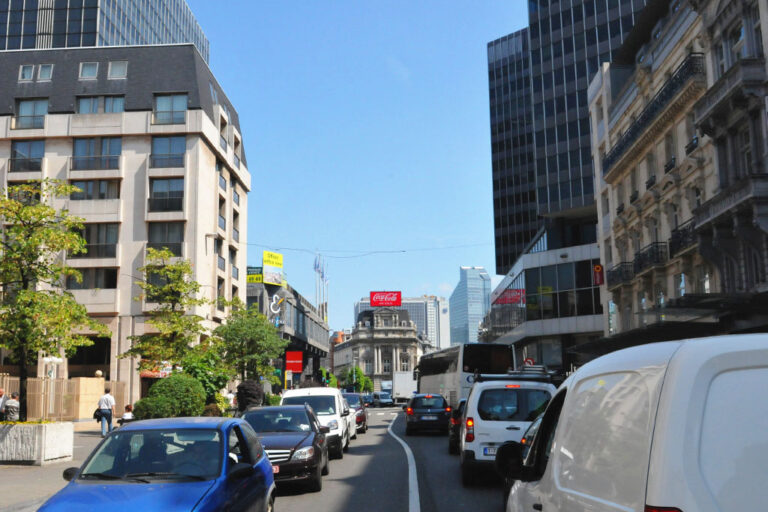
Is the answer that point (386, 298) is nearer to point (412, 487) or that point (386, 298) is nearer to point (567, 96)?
point (567, 96)

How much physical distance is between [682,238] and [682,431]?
99.2 feet

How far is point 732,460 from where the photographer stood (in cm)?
274

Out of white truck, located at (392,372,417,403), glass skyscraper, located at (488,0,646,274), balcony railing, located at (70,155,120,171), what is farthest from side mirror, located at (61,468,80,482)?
white truck, located at (392,372,417,403)

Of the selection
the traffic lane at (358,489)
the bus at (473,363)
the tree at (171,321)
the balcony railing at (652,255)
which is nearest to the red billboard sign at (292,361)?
the tree at (171,321)

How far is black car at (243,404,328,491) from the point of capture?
12914 mm

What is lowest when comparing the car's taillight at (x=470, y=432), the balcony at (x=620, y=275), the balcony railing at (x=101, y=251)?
the car's taillight at (x=470, y=432)

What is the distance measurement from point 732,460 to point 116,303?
158 ft

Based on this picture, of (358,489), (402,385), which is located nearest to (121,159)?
(358,489)

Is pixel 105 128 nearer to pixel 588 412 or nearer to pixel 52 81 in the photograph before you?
pixel 52 81

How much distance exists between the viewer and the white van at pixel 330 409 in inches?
749

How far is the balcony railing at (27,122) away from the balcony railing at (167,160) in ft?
25.3

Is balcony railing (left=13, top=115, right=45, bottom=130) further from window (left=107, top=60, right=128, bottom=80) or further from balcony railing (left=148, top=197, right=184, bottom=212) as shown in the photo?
balcony railing (left=148, top=197, right=184, bottom=212)

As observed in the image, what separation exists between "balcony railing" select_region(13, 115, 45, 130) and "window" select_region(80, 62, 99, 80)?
389 cm

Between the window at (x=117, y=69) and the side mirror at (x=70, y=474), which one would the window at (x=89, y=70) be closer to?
the window at (x=117, y=69)
